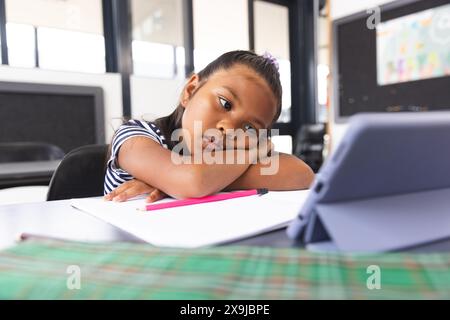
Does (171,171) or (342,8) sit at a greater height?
(342,8)

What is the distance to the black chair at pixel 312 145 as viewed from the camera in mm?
3033

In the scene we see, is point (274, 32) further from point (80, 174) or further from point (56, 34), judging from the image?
point (80, 174)

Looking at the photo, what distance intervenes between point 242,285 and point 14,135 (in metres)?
2.26

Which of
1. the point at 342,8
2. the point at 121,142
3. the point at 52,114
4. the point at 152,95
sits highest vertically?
the point at 342,8

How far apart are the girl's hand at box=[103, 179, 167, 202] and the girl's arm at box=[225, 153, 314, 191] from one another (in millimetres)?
147

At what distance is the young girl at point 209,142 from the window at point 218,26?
2.16m

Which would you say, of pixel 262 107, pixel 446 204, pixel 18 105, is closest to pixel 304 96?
pixel 18 105

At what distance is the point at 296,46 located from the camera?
3.78 m

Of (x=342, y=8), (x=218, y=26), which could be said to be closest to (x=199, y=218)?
(x=342, y=8)

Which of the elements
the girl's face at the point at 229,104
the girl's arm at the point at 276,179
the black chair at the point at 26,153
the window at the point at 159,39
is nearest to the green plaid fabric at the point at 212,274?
the girl's arm at the point at 276,179

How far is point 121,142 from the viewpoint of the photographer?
0.70 metres

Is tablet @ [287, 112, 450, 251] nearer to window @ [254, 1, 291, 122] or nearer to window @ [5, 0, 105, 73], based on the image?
window @ [5, 0, 105, 73]

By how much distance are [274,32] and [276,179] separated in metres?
3.33

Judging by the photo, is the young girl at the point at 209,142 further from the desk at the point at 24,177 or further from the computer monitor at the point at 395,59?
the computer monitor at the point at 395,59
